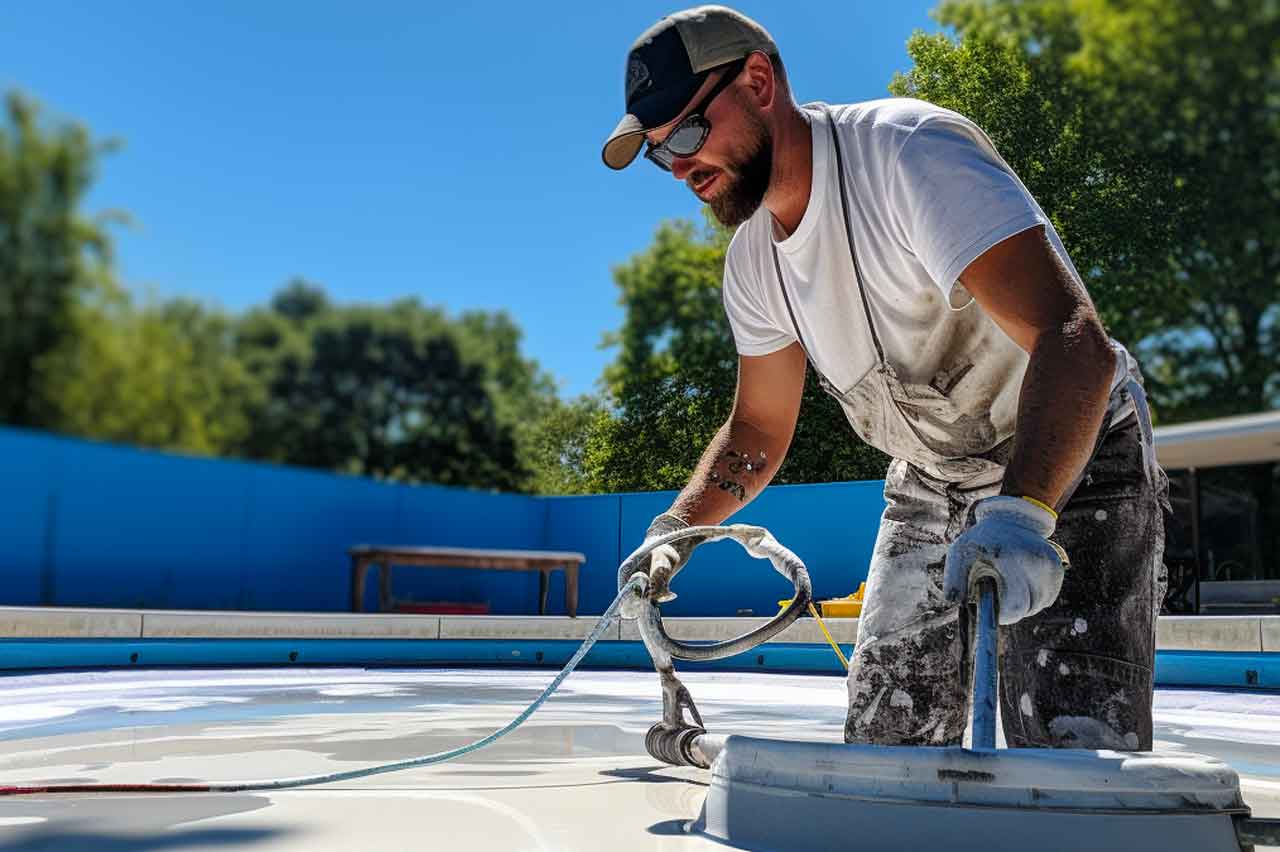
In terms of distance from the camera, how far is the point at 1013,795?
1.09m

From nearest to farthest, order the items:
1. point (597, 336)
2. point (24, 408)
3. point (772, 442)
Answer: point (772, 442), point (24, 408), point (597, 336)

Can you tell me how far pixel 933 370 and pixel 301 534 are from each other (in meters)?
10.4

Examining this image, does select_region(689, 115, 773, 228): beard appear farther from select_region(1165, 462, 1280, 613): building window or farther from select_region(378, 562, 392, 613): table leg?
select_region(1165, 462, 1280, 613): building window

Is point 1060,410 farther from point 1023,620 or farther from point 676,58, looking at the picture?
point 676,58

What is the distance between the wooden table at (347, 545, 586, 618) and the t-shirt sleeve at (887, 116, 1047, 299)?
745cm

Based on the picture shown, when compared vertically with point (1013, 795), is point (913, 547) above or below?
above

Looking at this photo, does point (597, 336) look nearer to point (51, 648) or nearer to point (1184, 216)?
point (1184, 216)

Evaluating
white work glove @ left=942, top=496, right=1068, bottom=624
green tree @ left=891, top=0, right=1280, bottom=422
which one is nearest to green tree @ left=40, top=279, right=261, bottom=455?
white work glove @ left=942, top=496, right=1068, bottom=624

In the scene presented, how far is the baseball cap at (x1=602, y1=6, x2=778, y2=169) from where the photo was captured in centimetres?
158

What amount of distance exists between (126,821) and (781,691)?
3.94m

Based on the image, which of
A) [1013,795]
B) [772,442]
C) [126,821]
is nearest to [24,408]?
[126,821]

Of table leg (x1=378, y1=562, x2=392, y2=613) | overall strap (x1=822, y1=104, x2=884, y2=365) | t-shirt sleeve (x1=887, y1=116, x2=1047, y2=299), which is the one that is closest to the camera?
t-shirt sleeve (x1=887, y1=116, x2=1047, y2=299)

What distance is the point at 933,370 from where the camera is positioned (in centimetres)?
163

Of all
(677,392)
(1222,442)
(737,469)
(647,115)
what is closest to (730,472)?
(737,469)
